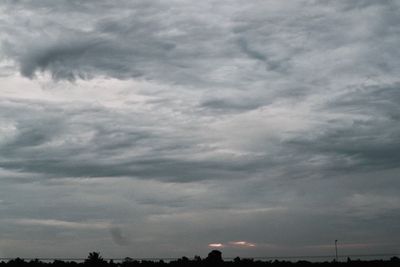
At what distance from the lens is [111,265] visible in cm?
11450

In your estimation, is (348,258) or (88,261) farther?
(348,258)

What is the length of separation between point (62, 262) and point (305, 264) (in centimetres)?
5234

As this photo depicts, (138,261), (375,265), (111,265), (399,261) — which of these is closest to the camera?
(111,265)

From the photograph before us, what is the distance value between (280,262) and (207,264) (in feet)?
84.2

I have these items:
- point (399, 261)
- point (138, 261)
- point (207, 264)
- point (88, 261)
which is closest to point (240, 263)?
point (207, 264)

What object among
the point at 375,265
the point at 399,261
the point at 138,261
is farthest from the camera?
the point at 399,261

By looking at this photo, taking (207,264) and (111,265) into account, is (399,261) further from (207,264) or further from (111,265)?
(111,265)

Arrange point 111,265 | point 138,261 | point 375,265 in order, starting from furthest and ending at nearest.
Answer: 1. point 375,265
2. point 138,261
3. point 111,265

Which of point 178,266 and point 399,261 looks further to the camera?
point 399,261

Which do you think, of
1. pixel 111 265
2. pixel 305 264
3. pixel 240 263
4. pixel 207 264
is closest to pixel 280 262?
pixel 305 264

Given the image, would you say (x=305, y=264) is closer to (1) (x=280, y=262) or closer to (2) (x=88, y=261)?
(1) (x=280, y=262)

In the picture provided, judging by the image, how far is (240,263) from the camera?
122 metres

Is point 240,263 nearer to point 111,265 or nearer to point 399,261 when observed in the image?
point 111,265

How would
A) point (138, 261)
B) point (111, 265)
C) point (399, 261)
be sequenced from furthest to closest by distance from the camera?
point (399, 261) → point (138, 261) → point (111, 265)
